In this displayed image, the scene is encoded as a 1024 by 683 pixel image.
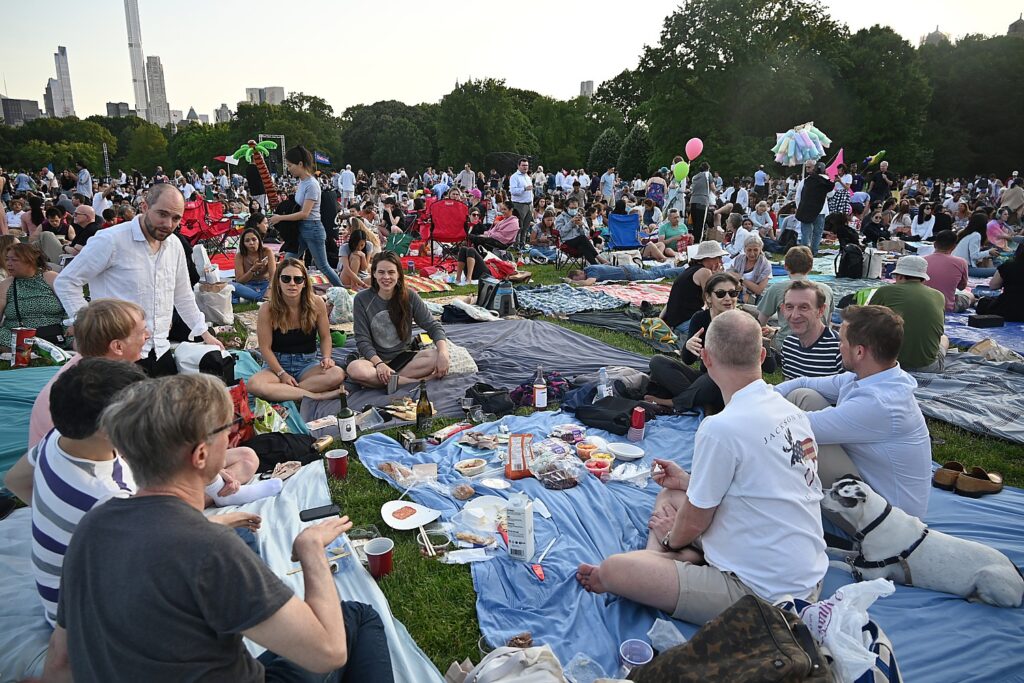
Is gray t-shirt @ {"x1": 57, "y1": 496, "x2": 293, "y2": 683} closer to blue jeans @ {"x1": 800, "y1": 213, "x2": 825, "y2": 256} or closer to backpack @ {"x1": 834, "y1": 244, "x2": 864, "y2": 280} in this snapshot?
backpack @ {"x1": 834, "y1": 244, "x2": 864, "y2": 280}

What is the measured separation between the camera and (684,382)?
5.20m

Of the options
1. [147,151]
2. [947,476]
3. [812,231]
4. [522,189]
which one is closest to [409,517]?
[947,476]

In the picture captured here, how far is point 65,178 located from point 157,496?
70.9ft

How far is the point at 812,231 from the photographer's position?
A: 39.0ft

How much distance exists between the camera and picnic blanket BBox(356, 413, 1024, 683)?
8.54ft

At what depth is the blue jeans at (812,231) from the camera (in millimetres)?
11695

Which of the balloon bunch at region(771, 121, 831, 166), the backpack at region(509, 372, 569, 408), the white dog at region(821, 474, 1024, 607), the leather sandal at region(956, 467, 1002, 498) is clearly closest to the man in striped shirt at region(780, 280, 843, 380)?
the leather sandal at region(956, 467, 1002, 498)

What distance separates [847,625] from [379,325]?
4525mm

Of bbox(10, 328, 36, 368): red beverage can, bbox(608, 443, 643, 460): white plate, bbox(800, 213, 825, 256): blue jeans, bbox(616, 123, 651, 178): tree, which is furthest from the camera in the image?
bbox(616, 123, 651, 178): tree

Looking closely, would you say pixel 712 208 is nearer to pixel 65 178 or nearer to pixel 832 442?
→ pixel 832 442

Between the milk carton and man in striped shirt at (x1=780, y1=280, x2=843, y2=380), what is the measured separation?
2544 mm

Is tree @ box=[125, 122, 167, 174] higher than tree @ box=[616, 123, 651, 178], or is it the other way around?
tree @ box=[125, 122, 167, 174]

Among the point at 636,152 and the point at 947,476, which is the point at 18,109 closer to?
the point at 636,152

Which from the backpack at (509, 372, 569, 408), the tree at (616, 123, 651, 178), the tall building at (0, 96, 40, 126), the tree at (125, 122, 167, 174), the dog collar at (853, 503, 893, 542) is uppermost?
the tall building at (0, 96, 40, 126)
